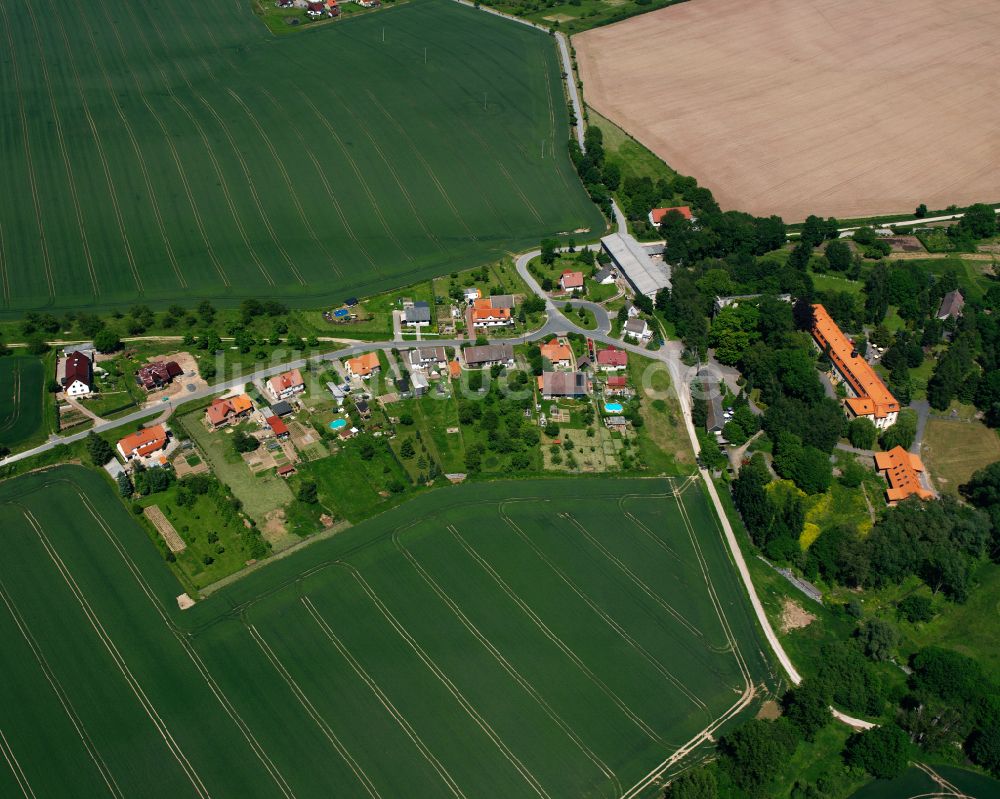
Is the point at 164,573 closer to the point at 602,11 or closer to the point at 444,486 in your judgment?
the point at 444,486

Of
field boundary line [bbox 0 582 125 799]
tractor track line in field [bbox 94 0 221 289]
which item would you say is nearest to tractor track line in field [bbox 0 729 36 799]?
field boundary line [bbox 0 582 125 799]

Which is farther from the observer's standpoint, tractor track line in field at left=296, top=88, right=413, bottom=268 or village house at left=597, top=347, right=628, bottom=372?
tractor track line in field at left=296, top=88, right=413, bottom=268

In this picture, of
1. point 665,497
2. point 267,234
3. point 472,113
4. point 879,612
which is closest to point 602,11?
point 472,113

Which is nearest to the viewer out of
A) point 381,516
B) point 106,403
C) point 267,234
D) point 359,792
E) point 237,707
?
point 359,792

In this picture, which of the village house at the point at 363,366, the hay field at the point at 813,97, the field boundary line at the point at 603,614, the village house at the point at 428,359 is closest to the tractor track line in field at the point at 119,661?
the field boundary line at the point at 603,614

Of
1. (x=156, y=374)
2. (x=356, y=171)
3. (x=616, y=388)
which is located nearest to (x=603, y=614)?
(x=616, y=388)

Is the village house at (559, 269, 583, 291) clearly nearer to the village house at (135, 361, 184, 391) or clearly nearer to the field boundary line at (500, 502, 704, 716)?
the field boundary line at (500, 502, 704, 716)
